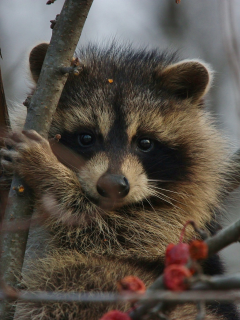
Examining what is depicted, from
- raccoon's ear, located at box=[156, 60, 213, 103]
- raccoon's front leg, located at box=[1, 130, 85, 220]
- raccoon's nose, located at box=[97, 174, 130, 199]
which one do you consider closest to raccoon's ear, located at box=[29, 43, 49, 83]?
raccoon's front leg, located at box=[1, 130, 85, 220]

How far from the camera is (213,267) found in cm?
445

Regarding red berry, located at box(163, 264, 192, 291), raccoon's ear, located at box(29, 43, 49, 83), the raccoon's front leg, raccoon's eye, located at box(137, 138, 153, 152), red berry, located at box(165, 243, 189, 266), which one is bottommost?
the raccoon's front leg

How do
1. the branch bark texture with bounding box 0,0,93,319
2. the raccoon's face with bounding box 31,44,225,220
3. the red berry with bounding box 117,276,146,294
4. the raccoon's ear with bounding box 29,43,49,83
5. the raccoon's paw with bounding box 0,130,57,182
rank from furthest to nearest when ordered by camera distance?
the raccoon's ear with bounding box 29,43,49,83
the raccoon's face with bounding box 31,44,225,220
the raccoon's paw with bounding box 0,130,57,182
the branch bark texture with bounding box 0,0,93,319
the red berry with bounding box 117,276,146,294

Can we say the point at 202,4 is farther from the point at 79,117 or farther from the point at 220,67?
the point at 79,117

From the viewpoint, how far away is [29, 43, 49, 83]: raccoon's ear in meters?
4.21

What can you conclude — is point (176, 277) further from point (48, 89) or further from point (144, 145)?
point (144, 145)

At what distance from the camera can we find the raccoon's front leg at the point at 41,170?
3.46 meters

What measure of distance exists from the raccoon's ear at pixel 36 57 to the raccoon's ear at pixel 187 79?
1.15 metres

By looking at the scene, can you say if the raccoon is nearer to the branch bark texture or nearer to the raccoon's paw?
the raccoon's paw

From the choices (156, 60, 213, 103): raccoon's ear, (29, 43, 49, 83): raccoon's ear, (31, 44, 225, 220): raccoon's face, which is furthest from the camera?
(156, 60, 213, 103): raccoon's ear

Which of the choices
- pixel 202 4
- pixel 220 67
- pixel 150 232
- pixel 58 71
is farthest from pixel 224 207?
pixel 202 4

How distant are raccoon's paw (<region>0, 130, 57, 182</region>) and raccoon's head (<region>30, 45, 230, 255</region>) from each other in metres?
0.44

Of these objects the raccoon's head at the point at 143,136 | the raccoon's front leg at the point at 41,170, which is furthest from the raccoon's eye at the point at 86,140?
the raccoon's front leg at the point at 41,170

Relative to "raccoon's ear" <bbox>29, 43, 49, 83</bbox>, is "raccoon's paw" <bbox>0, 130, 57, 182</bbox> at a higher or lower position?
lower
